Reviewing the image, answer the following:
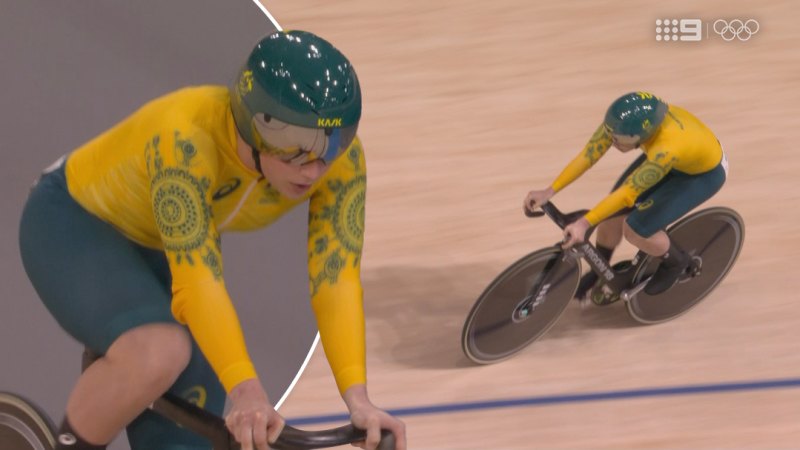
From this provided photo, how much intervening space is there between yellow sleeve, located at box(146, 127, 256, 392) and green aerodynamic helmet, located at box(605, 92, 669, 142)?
2177 mm

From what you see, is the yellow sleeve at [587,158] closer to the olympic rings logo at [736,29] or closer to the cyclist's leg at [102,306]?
the cyclist's leg at [102,306]

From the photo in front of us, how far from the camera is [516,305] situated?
3992 millimetres

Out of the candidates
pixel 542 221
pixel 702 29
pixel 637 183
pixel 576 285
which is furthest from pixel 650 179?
pixel 702 29

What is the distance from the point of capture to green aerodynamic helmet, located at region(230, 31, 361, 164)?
70.7 inches

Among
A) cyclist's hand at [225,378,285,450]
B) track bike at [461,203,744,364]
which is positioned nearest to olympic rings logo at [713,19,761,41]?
track bike at [461,203,744,364]

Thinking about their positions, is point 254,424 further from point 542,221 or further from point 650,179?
point 542,221

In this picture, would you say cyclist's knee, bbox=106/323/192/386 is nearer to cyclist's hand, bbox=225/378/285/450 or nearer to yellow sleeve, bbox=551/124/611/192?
cyclist's hand, bbox=225/378/285/450

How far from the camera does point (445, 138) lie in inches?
206

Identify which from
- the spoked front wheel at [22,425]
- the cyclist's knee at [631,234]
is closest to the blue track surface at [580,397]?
the cyclist's knee at [631,234]

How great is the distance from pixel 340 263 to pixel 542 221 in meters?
2.90

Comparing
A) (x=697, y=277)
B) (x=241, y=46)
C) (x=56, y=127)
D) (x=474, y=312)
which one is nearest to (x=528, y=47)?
(x=697, y=277)

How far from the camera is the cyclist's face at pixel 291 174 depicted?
1864 mm

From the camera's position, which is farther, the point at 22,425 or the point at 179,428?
the point at 22,425

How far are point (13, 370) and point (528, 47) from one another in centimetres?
364
